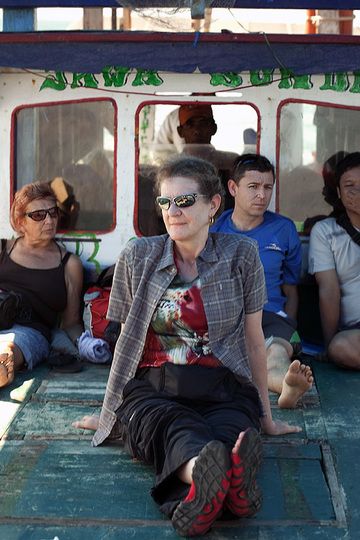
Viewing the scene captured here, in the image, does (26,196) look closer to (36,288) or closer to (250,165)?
(36,288)

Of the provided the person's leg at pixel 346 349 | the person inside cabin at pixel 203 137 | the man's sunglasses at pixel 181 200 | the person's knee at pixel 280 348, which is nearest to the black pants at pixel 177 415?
the man's sunglasses at pixel 181 200

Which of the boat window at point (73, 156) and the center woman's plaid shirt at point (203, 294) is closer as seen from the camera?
the center woman's plaid shirt at point (203, 294)

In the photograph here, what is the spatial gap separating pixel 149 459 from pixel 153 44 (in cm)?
259

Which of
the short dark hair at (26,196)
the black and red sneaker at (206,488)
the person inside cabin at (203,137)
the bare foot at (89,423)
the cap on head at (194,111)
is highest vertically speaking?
the cap on head at (194,111)

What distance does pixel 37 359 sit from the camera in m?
5.56

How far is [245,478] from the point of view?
137 inches

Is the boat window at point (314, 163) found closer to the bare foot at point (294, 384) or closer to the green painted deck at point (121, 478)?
the green painted deck at point (121, 478)

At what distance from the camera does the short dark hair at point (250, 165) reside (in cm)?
570

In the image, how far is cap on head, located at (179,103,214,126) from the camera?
235 inches

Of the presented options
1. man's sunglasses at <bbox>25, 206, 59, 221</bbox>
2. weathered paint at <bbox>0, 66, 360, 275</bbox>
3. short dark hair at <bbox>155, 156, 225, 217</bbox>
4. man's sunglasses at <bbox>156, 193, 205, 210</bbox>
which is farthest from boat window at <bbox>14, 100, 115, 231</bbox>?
man's sunglasses at <bbox>156, 193, 205, 210</bbox>

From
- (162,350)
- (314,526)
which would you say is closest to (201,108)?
(162,350)

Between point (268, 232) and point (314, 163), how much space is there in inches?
26.3

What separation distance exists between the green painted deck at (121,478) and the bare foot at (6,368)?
57 mm

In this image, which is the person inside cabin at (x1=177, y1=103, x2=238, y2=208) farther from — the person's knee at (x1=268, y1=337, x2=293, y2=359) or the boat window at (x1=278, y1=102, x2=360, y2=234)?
the person's knee at (x1=268, y1=337, x2=293, y2=359)
